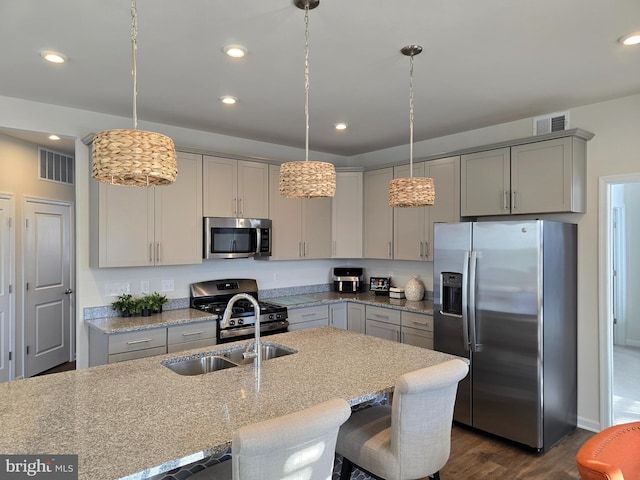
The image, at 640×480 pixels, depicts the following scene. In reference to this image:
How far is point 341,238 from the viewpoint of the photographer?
5.03 meters

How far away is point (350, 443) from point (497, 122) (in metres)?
3.27

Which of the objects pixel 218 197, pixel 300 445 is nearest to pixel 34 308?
pixel 218 197

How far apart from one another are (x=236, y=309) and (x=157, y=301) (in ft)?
2.33

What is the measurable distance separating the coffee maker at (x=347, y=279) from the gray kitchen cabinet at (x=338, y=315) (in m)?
0.48

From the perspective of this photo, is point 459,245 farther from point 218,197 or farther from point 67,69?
point 67,69

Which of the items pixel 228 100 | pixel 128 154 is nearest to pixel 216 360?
pixel 128 154

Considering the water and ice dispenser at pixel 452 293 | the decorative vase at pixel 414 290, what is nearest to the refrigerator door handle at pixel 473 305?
the water and ice dispenser at pixel 452 293

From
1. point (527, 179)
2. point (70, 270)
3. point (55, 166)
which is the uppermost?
point (55, 166)

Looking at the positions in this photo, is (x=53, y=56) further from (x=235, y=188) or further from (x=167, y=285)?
Result: (x=167, y=285)

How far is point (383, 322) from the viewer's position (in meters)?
4.36

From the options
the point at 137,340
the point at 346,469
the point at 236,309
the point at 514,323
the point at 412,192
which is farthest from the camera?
the point at 236,309

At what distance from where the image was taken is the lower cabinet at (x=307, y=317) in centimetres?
434

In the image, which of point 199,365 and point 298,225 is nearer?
point 199,365

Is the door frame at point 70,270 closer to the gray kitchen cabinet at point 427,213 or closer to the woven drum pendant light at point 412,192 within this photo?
the gray kitchen cabinet at point 427,213
